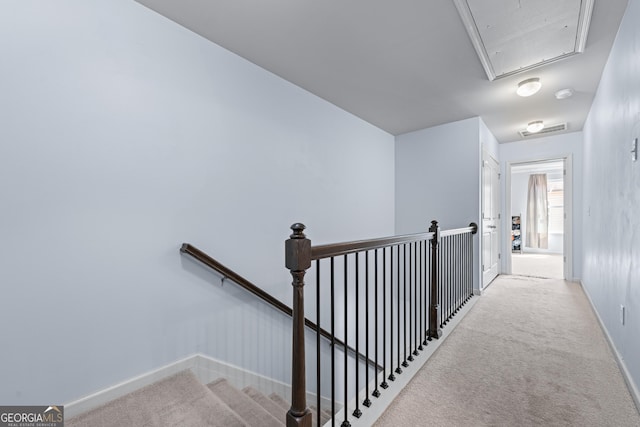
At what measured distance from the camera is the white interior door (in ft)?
12.6

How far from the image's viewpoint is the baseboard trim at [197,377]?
4.86ft

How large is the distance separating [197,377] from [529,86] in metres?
3.75

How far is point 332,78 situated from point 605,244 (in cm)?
278

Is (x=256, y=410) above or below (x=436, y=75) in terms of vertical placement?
below

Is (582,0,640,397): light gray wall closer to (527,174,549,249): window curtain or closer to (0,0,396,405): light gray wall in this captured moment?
(0,0,396,405): light gray wall

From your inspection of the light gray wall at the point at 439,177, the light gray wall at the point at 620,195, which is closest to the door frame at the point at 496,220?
the light gray wall at the point at 439,177

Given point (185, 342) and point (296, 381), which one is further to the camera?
point (185, 342)

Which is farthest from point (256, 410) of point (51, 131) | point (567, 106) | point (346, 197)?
point (567, 106)

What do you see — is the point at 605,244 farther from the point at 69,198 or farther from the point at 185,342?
the point at 69,198

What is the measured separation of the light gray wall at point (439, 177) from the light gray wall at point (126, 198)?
7.85 ft

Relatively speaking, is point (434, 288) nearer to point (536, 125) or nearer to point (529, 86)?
point (529, 86)

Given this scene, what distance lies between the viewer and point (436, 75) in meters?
2.55

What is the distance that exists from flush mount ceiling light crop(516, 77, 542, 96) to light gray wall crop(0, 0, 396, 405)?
7.66 ft

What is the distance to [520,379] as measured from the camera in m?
1.73
